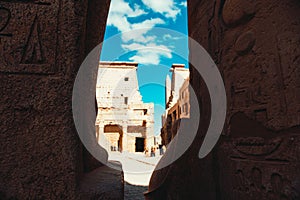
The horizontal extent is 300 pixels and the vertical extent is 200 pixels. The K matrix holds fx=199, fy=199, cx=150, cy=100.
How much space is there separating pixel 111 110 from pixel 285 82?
17.7 m

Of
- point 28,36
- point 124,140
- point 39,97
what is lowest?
point 124,140

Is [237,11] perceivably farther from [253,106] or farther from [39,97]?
[39,97]

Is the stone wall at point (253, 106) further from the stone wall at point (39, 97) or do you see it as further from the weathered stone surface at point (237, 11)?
the stone wall at point (39, 97)

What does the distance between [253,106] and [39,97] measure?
5.07 feet

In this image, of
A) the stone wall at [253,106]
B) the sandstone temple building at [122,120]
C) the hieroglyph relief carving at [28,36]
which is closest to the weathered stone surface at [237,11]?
the stone wall at [253,106]

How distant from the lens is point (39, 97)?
106 cm

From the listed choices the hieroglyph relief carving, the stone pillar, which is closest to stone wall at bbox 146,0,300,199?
the hieroglyph relief carving

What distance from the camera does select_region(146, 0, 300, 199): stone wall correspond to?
1378 mm

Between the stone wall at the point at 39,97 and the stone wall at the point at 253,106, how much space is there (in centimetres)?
134

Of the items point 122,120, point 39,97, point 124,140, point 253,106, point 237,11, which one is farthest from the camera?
point 122,120

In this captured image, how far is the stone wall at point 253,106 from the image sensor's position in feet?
4.52

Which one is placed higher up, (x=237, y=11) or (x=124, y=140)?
(x=237, y=11)

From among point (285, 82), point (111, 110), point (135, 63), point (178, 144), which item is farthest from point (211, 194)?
point (135, 63)

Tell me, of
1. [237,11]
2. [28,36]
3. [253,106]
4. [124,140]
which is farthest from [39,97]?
[124,140]
